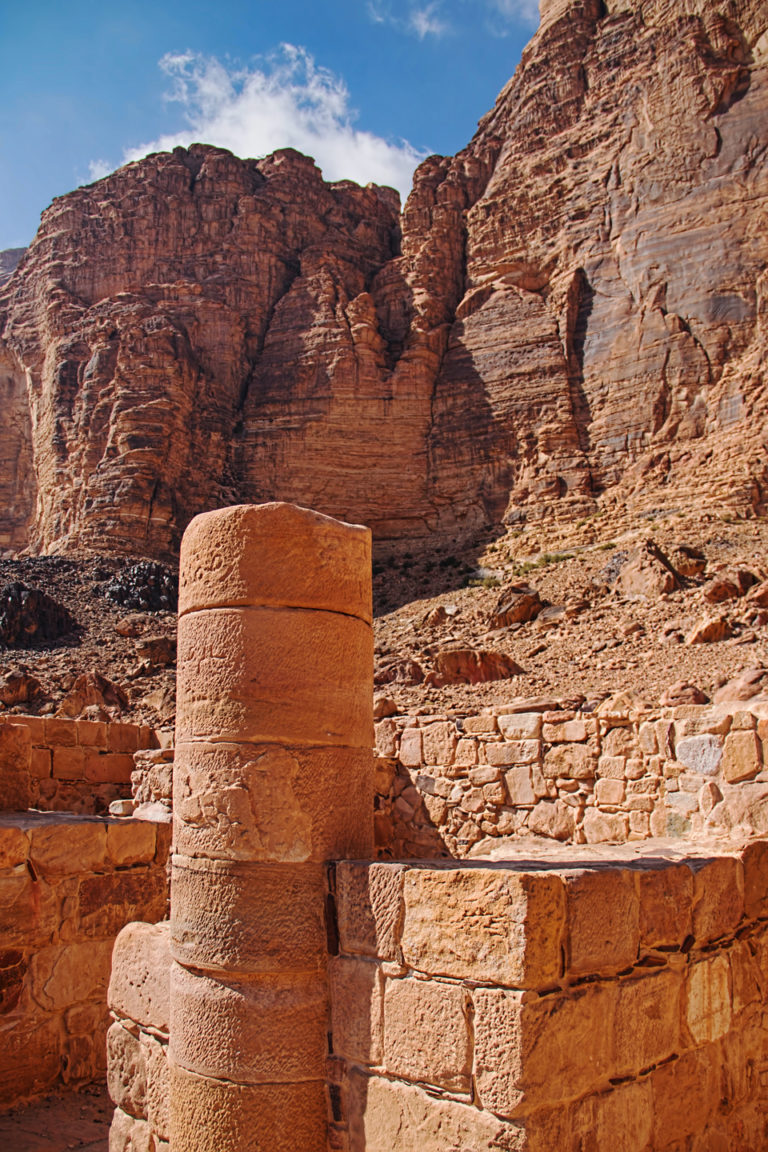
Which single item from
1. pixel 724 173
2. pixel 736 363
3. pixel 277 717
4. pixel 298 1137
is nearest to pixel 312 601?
pixel 277 717

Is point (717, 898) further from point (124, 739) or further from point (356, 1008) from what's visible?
point (124, 739)

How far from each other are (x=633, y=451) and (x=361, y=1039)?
28.5m

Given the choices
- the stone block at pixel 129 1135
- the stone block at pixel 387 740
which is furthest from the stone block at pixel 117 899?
the stone block at pixel 387 740

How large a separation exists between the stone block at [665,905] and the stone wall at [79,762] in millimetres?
5194

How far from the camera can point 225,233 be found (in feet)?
129

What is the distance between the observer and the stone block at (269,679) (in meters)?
3.14

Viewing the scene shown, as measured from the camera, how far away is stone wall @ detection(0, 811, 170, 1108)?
4.05 metres

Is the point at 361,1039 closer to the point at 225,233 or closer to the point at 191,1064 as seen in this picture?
the point at 191,1064

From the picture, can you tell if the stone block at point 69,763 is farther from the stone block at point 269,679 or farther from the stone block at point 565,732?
the stone block at point 269,679

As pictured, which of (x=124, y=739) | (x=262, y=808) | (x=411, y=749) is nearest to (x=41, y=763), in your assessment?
(x=124, y=739)

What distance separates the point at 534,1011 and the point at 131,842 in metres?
2.78

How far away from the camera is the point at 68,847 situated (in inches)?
172

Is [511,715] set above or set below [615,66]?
below

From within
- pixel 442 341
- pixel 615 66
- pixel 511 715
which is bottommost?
pixel 511 715
